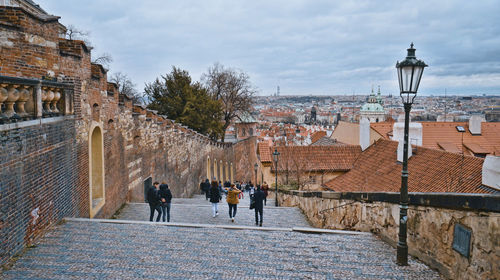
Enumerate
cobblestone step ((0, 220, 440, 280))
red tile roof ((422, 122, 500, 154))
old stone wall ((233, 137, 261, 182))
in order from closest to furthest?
cobblestone step ((0, 220, 440, 280)) < red tile roof ((422, 122, 500, 154)) < old stone wall ((233, 137, 261, 182))

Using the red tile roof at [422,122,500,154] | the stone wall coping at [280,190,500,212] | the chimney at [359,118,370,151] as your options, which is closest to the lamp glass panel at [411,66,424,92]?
the stone wall coping at [280,190,500,212]

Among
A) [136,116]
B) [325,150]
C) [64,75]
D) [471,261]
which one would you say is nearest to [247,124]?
[325,150]

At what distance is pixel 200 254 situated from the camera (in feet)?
20.3

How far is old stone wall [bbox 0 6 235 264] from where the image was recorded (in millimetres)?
5820

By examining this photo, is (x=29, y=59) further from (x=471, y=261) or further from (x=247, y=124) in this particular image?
(x=247, y=124)

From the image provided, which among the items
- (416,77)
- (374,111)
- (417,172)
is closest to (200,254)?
(416,77)

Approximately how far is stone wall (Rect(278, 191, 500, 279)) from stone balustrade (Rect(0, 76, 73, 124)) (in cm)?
636

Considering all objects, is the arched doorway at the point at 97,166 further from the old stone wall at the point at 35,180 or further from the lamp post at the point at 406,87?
the lamp post at the point at 406,87

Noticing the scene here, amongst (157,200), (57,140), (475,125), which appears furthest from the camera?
(475,125)

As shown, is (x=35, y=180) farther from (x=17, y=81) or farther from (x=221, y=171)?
(x=221, y=171)

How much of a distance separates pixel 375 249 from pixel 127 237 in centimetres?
443

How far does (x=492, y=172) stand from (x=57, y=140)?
11.9 meters

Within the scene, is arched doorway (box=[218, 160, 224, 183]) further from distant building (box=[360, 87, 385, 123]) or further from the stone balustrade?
distant building (box=[360, 87, 385, 123])

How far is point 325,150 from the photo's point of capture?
24672 mm
